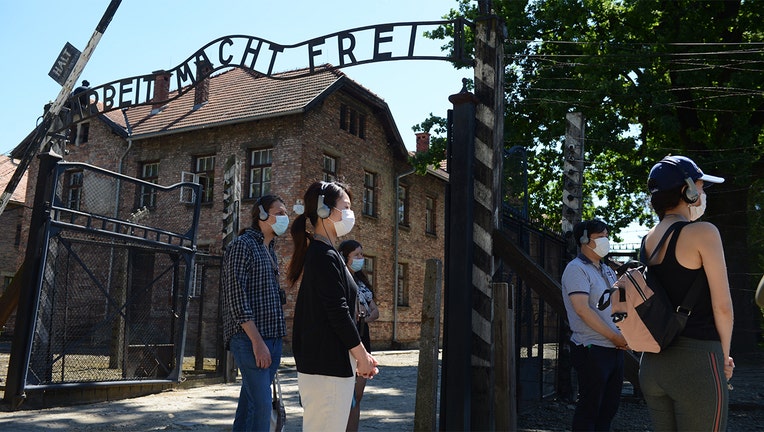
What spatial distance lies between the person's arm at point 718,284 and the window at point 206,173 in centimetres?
2321

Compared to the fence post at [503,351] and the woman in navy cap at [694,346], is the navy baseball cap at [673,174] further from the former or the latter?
the fence post at [503,351]

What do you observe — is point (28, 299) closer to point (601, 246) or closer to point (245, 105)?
point (601, 246)

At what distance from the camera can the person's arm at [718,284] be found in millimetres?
2975

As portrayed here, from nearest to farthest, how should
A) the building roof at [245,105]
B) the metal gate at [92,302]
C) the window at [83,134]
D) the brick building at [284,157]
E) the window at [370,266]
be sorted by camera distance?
the metal gate at [92,302]
the brick building at [284,157]
the building roof at [245,105]
the window at [370,266]
the window at [83,134]

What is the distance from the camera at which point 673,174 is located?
3.35 metres

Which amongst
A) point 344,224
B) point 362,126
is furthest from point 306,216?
point 362,126

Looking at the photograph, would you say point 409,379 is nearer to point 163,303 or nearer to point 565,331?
point 565,331

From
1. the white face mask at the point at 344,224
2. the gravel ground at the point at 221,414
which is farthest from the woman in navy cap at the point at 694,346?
the gravel ground at the point at 221,414

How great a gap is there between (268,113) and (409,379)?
12.4 metres

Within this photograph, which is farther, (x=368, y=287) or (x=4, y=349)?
(x=4, y=349)

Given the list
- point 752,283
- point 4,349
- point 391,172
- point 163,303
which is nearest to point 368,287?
point 163,303

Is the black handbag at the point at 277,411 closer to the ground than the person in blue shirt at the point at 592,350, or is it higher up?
closer to the ground

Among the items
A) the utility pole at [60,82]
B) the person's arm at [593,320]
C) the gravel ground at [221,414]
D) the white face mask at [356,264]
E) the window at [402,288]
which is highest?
the utility pole at [60,82]

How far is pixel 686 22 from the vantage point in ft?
60.8
